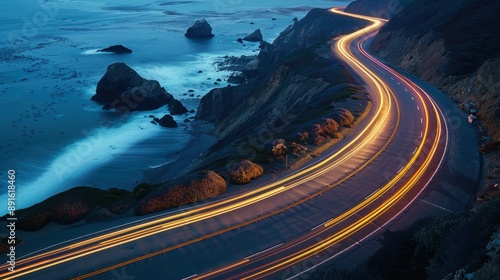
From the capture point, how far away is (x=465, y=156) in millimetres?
30344

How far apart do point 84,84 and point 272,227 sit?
235 feet

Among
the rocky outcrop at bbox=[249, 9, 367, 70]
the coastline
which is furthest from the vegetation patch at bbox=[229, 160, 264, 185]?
the rocky outcrop at bbox=[249, 9, 367, 70]

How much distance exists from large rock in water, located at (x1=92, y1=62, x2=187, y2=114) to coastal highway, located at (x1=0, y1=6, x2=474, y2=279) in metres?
46.0

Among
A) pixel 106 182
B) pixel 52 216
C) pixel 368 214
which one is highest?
pixel 368 214

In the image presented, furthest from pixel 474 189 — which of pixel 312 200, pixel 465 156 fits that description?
pixel 312 200

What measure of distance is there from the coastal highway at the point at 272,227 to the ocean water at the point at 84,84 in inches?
844

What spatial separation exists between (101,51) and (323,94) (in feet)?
268

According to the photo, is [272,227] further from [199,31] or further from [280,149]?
[199,31]

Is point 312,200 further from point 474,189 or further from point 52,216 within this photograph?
point 52,216

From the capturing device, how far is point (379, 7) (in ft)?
420

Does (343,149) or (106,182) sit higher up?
(343,149)

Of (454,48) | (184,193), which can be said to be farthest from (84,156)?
(454,48)

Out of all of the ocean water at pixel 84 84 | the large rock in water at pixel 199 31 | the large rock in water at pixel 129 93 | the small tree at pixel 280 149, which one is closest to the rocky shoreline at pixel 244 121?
the large rock in water at pixel 129 93

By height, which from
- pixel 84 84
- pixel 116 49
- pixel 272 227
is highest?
pixel 272 227
